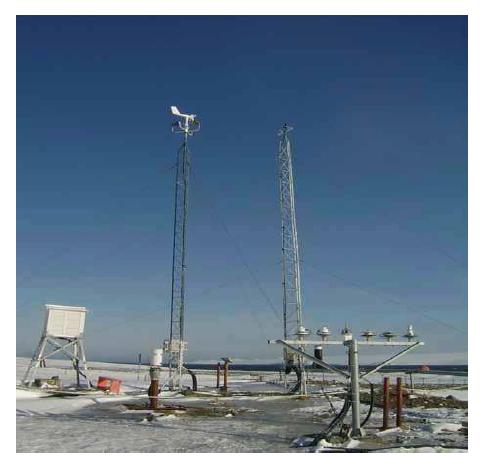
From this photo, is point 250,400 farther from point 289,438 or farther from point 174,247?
point 289,438

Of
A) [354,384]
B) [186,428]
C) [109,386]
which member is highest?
[354,384]

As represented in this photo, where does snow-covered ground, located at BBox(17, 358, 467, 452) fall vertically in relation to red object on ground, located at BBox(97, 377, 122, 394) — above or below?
above

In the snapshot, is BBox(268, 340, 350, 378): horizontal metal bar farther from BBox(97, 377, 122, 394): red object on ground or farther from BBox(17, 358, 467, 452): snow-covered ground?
BBox(97, 377, 122, 394): red object on ground

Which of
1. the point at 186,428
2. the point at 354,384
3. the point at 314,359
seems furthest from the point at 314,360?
the point at 186,428

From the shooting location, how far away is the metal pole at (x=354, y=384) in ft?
70.2

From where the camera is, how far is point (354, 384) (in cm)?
2141

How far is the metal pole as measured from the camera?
70.2 ft

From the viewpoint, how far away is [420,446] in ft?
68.0

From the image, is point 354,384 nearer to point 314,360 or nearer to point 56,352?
point 314,360

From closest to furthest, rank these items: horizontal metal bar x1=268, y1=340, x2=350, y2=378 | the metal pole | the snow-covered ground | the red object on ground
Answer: the metal pole
the snow-covered ground
horizontal metal bar x1=268, y1=340, x2=350, y2=378
the red object on ground

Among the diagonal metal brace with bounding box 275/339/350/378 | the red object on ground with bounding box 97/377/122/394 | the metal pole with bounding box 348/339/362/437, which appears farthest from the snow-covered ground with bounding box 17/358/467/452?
the red object on ground with bounding box 97/377/122/394

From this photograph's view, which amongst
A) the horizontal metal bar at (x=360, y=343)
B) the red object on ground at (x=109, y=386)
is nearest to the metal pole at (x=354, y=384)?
the horizontal metal bar at (x=360, y=343)
